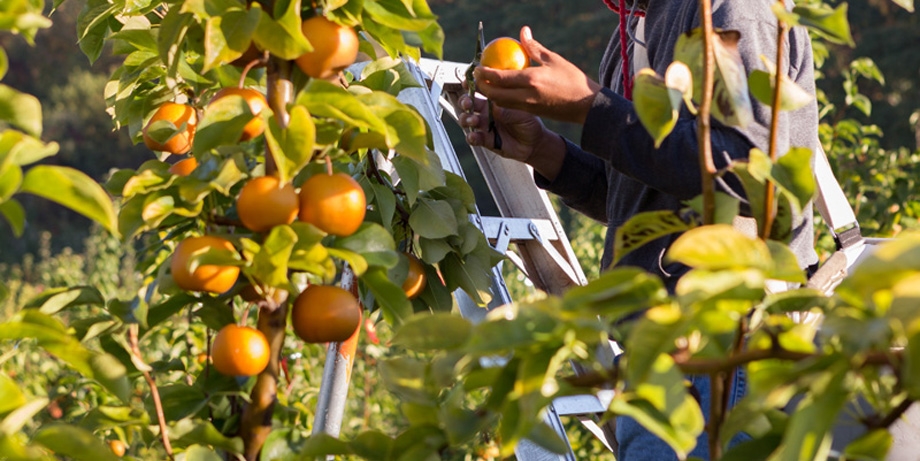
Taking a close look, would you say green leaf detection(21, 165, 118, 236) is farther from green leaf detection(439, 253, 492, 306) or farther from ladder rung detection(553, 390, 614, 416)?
ladder rung detection(553, 390, 614, 416)

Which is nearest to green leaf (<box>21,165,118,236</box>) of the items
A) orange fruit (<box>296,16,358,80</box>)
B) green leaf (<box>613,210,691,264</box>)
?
orange fruit (<box>296,16,358,80</box>)

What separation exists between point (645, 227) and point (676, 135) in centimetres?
58

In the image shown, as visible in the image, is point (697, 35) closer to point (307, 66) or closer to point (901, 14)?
point (307, 66)

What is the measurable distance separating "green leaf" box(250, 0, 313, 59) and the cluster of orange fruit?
3 centimetres

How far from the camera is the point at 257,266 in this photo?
83 cm

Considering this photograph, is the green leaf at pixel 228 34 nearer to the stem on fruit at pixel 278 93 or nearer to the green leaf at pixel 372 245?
the stem on fruit at pixel 278 93

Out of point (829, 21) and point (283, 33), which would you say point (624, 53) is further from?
point (829, 21)

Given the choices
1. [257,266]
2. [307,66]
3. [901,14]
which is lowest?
[901,14]

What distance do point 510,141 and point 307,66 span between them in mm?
717

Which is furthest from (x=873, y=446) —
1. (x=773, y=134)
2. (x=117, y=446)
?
(x=117, y=446)

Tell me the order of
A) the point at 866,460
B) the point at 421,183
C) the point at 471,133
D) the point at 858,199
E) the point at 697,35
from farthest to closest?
1. the point at 858,199
2. the point at 471,133
3. the point at 421,183
4. the point at 697,35
5. the point at 866,460

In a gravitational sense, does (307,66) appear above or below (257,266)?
above

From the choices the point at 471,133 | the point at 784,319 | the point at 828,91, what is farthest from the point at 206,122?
the point at 828,91

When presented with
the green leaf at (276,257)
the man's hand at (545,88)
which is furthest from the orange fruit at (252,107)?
the man's hand at (545,88)
